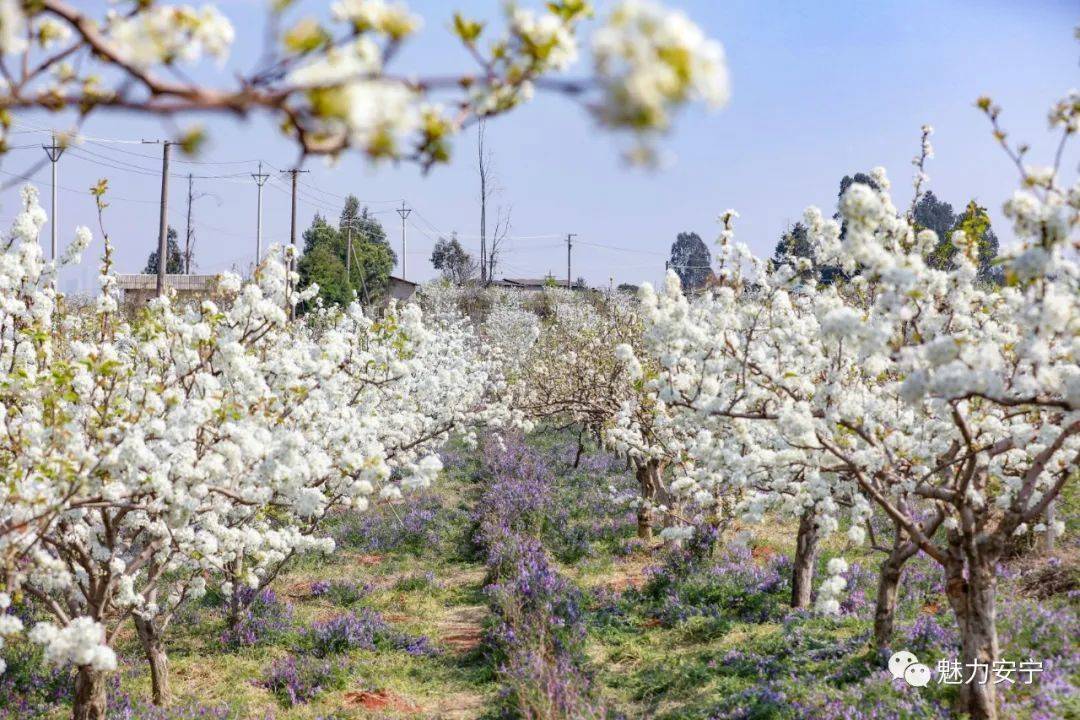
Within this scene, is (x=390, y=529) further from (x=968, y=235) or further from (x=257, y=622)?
(x=968, y=235)

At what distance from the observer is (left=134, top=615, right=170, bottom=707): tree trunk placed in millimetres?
7371

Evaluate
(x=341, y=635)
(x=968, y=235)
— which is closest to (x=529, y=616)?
(x=341, y=635)

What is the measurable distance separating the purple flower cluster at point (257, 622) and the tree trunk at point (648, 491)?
558 centimetres

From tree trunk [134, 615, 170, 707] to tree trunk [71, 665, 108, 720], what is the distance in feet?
3.04

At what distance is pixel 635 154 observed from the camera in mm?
1491

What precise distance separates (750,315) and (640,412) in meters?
5.92

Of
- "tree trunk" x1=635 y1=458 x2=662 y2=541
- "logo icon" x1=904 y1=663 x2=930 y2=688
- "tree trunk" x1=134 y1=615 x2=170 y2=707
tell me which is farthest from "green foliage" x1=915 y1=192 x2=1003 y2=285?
"tree trunk" x1=134 y1=615 x2=170 y2=707

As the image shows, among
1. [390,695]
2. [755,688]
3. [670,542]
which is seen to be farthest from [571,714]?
[670,542]

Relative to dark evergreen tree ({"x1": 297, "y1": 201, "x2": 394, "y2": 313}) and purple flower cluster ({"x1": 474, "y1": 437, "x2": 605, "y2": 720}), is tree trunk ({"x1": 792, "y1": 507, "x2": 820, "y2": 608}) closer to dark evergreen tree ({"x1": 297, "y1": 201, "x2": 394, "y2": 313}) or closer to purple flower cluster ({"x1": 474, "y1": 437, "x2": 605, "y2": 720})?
purple flower cluster ({"x1": 474, "y1": 437, "x2": 605, "y2": 720})

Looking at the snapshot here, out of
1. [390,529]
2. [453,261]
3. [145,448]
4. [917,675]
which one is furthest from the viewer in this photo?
[453,261]

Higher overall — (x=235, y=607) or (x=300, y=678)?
(x=235, y=607)

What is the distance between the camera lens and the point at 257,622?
9.50m

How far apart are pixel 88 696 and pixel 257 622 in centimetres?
316

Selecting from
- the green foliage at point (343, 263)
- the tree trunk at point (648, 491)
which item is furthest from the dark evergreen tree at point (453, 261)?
the tree trunk at point (648, 491)
